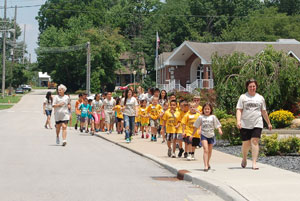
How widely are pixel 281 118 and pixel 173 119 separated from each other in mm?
8562

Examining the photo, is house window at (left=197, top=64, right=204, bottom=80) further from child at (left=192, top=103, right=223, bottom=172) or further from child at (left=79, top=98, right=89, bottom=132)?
child at (left=192, top=103, right=223, bottom=172)

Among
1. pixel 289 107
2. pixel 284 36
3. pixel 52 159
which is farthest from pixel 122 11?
pixel 52 159

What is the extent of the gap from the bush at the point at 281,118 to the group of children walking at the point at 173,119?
179 inches

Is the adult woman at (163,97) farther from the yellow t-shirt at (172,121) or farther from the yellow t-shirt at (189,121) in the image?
the yellow t-shirt at (189,121)


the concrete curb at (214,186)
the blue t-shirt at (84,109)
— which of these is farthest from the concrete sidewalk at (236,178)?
the blue t-shirt at (84,109)

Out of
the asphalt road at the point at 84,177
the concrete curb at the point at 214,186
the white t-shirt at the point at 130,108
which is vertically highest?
the white t-shirt at the point at 130,108

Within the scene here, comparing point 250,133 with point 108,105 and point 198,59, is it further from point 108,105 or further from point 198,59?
point 198,59

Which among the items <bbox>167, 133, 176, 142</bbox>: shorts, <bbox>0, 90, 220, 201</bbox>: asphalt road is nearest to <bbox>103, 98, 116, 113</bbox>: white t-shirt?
<bbox>0, 90, 220, 201</bbox>: asphalt road

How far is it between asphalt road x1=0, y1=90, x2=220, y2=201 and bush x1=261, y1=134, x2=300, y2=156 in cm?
309

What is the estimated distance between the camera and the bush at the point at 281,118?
2192cm

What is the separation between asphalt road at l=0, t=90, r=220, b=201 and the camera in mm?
9047

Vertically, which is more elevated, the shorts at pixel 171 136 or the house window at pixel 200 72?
the house window at pixel 200 72

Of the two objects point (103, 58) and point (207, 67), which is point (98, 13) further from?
point (207, 67)

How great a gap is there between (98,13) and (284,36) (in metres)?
31.3
